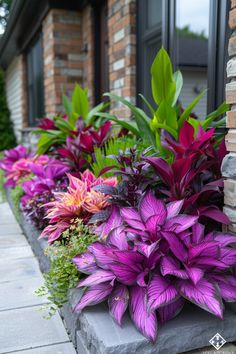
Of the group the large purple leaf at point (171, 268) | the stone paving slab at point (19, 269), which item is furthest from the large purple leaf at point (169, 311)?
the stone paving slab at point (19, 269)

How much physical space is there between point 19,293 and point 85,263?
2.40ft

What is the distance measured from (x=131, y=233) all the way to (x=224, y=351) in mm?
601

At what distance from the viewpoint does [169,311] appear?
1476 millimetres

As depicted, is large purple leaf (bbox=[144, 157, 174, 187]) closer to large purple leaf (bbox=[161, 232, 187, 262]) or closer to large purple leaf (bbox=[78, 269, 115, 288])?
large purple leaf (bbox=[161, 232, 187, 262])

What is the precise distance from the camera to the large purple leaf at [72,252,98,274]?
1.71m

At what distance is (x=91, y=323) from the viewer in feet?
4.92

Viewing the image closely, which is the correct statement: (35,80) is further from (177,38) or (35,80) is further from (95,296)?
(95,296)

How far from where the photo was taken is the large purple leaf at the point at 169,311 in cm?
147

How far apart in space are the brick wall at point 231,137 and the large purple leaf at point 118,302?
22.5 inches

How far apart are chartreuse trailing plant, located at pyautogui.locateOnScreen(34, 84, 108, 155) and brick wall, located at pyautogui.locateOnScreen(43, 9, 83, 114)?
118cm

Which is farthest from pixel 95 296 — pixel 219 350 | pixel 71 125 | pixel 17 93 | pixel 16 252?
pixel 17 93

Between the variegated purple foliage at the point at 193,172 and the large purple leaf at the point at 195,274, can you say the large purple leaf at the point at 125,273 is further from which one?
the variegated purple foliage at the point at 193,172

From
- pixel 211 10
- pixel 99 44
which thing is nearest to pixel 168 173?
pixel 211 10

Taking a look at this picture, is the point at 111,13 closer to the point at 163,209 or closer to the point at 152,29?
the point at 152,29
